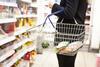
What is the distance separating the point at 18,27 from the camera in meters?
2.67

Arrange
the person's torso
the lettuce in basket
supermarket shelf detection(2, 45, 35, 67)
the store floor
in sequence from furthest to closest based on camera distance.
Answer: the store floor
supermarket shelf detection(2, 45, 35, 67)
the person's torso
the lettuce in basket

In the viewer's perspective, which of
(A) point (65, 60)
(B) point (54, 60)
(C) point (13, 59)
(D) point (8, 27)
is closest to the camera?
(A) point (65, 60)

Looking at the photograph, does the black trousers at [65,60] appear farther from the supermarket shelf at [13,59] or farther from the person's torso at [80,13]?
the supermarket shelf at [13,59]

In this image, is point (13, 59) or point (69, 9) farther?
point (13, 59)

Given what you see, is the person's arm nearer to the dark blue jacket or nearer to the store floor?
the dark blue jacket

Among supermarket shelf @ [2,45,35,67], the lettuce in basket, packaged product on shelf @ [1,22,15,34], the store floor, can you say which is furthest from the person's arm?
the store floor

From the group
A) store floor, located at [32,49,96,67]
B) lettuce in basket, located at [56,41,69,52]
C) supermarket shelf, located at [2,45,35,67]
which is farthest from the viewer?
store floor, located at [32,49,96,67]

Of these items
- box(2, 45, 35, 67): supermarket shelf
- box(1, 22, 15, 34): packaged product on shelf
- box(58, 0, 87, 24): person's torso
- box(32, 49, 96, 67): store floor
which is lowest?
box(32, 49, 96, 67): store floor

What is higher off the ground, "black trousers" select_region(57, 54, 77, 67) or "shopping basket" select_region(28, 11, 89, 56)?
"shopping basket" select_region(28, 11, 89, 56)

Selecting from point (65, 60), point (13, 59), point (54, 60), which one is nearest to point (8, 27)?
point (13, 59)

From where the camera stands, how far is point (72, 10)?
6.02 ft

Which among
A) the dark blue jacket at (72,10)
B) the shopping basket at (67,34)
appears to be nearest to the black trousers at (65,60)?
the shopping basket at (67,34)

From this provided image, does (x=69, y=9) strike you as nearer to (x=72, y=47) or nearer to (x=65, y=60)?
(x=72, y=47)

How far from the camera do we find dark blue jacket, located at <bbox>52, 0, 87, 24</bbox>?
1.84 meters
